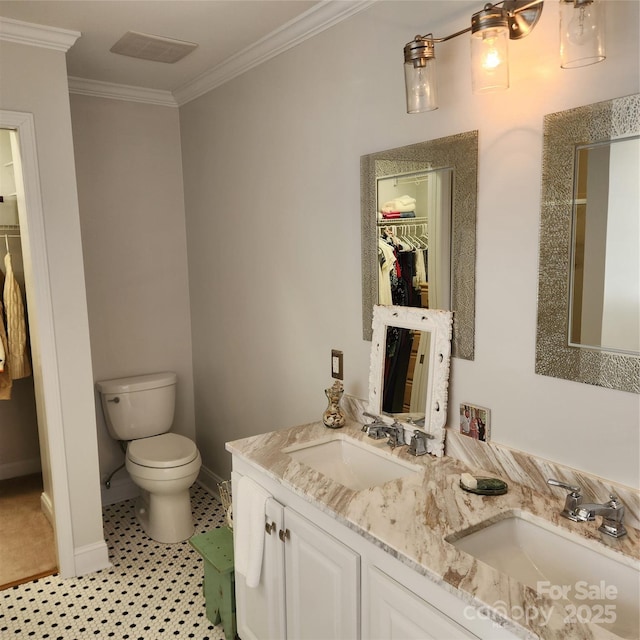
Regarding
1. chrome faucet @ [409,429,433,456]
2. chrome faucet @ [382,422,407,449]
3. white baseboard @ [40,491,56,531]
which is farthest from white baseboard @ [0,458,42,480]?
chrome faucet @ [409,429,433,456]

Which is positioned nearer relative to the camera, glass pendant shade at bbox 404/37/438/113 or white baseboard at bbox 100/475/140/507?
glass pendant shade at bbox 404/37/438/113

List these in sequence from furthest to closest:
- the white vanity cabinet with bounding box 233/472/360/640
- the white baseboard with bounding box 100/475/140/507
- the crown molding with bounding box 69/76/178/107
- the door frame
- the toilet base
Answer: the white baseboard with bounding box 100/475/140/507 < the crown molding with bounding box 69/76/178/107 < the toilet base < the door frame < the white vanity cabinet with bounding box 233/472/360/640

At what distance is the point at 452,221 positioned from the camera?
1950 millimetres

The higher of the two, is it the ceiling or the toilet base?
the ceiling

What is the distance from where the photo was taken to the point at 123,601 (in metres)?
2.60

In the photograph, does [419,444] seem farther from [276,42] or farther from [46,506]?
[46,506]

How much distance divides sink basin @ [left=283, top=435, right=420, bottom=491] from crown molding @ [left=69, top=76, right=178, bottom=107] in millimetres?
2416

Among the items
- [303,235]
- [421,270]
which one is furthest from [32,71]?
[421,270]

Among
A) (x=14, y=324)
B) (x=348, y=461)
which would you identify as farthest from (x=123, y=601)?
(x=14, y=324)

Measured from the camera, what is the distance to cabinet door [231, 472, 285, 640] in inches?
76.9

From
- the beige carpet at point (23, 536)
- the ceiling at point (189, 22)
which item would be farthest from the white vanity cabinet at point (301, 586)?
the ceiling at point (189, 22)

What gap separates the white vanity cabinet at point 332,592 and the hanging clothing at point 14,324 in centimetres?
199

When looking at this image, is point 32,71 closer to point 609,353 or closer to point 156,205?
point 156,205

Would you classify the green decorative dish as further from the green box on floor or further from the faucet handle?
the green box on floor
